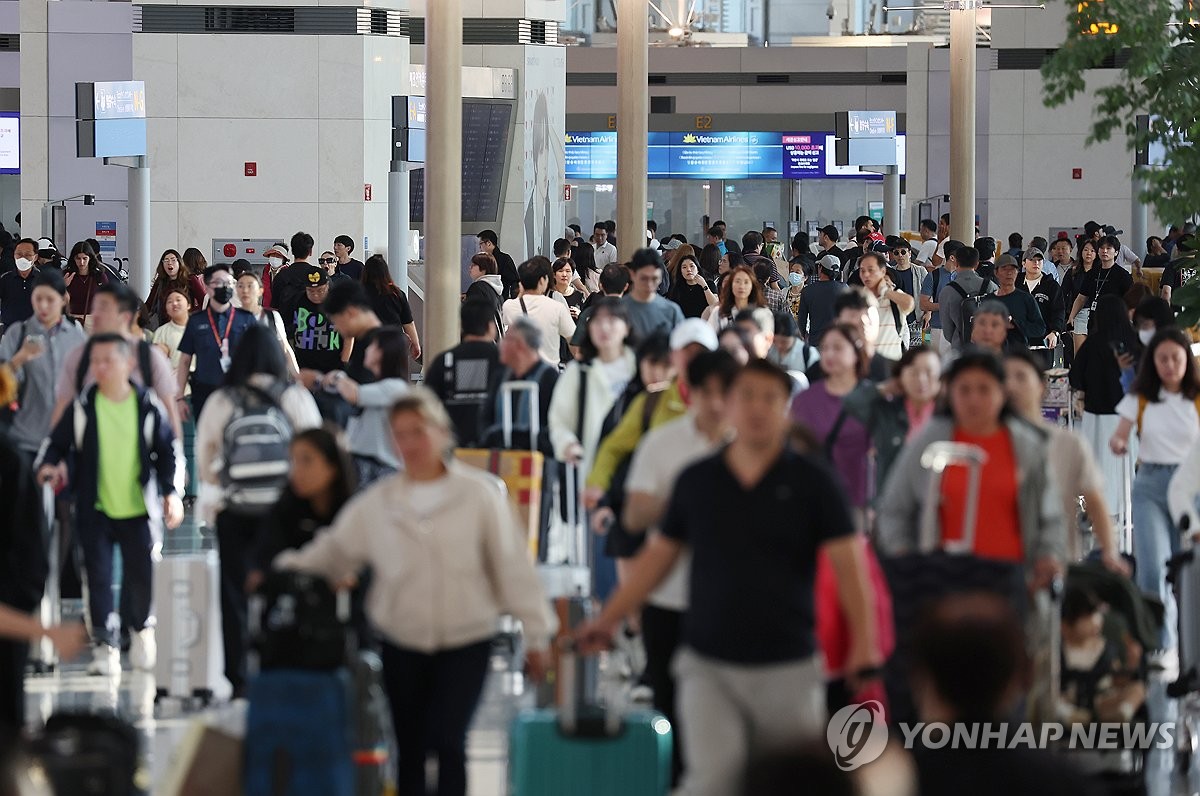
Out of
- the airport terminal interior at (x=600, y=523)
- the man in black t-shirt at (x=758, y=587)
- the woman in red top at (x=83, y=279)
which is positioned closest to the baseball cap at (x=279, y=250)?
the airport terminal interior at (x=600, y=523)

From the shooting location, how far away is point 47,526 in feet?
34.4

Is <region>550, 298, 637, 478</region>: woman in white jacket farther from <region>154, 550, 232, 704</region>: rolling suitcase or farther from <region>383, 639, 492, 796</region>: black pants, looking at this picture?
<region>383, 639, 492, 796</region>: black pants

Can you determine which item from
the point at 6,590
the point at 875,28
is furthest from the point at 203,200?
the point at 875,28

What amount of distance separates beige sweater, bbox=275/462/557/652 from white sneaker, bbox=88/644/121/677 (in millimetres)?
3698

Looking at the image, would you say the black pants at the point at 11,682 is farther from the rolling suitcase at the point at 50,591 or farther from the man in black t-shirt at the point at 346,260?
the man in black t-shirt at the point at 346,260

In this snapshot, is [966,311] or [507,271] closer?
[966,311]

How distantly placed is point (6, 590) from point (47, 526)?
3.10 meters

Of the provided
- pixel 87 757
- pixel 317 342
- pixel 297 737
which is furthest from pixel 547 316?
pixel 87 757

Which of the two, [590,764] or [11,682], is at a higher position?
[11,682]

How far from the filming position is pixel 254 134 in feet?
81.6

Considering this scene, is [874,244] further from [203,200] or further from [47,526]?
[47,526]

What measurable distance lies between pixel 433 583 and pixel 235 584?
2.63 meters

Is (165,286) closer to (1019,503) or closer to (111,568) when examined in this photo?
(111,568)

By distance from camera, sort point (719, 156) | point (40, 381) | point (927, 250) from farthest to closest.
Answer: point (719, 156) → point (927, 250) → point (40, 381)
